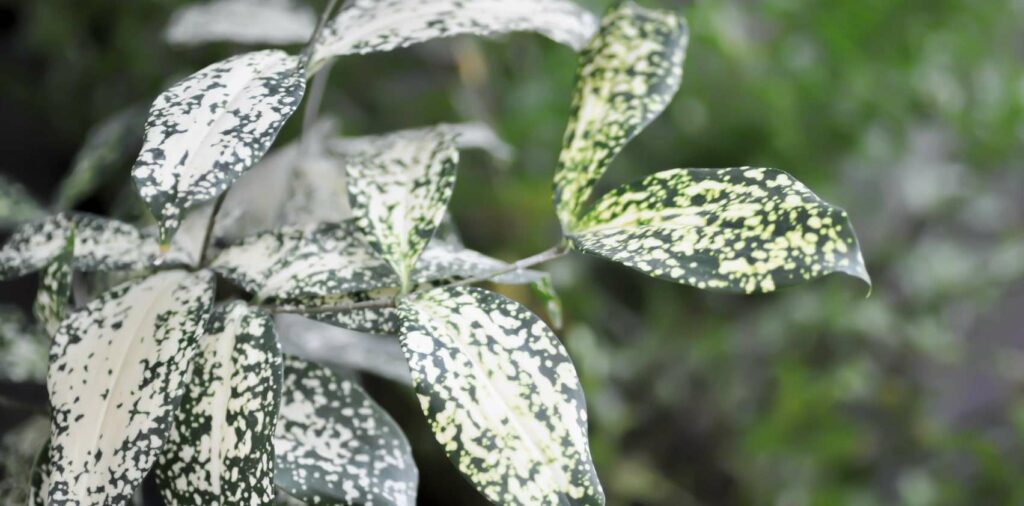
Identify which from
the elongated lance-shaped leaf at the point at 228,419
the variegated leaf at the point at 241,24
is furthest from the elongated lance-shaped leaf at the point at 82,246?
the variegated leaf at the point at 241,24

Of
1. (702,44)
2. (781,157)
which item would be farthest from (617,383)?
(702,44)

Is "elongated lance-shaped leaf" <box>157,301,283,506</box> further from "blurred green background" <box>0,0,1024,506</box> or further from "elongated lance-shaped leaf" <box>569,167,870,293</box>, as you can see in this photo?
"blurred green background" <box>0,0,1024,506</box>

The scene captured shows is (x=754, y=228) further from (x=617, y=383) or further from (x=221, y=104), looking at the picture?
(x=617, y=383)

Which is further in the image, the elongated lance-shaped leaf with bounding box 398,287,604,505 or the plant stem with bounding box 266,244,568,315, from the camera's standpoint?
the plant stem with bounding box 266,244,568,315

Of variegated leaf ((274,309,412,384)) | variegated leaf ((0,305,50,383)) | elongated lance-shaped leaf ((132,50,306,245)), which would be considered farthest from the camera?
variegated leaf ((274,309,412,384))

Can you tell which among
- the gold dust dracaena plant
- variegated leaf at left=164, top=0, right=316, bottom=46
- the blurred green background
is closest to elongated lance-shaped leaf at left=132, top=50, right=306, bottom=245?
the gold dust dracaena plant

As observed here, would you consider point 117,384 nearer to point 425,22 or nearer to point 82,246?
point 82,246
